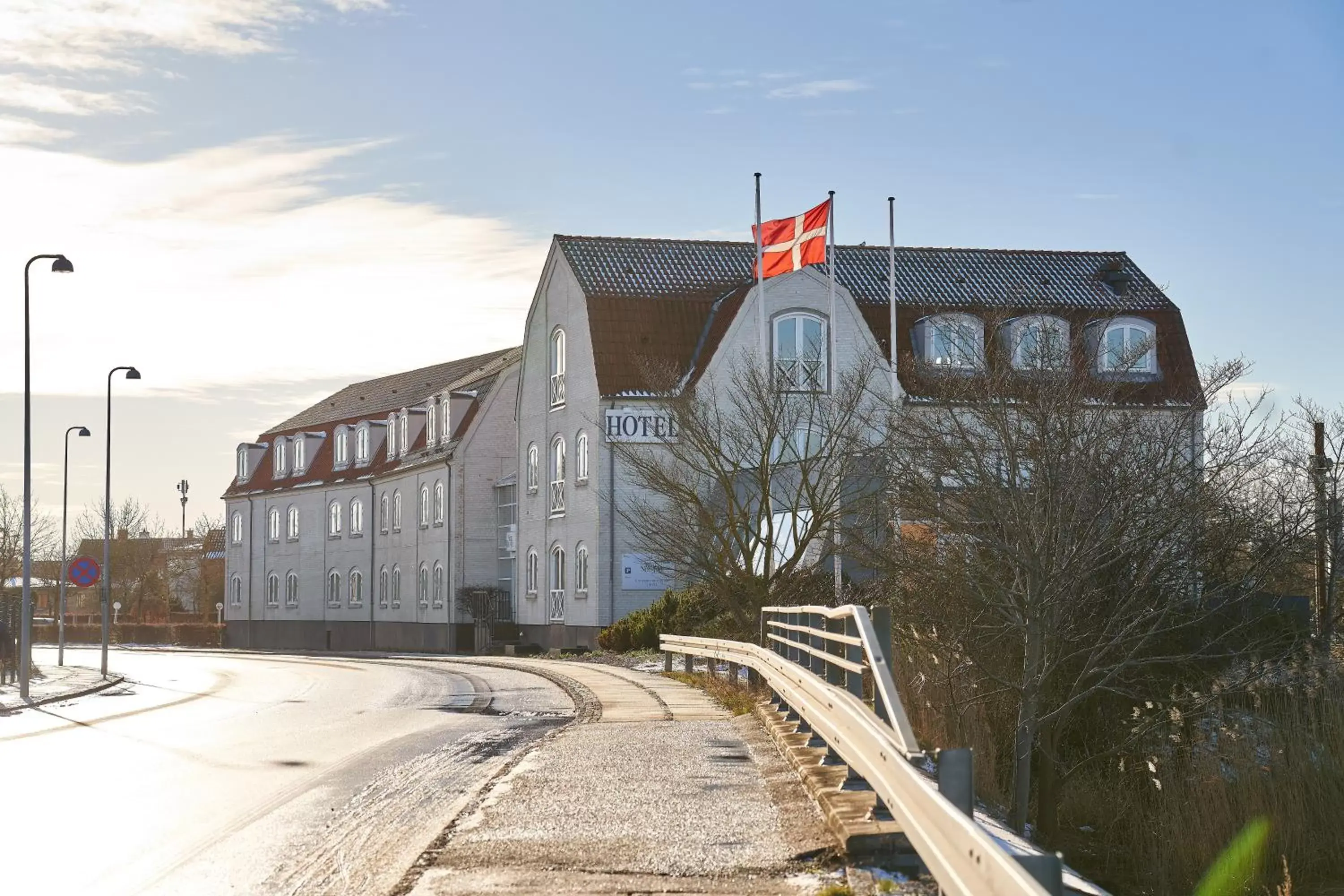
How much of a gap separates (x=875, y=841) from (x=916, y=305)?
125ft

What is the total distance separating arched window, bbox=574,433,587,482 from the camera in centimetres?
4462

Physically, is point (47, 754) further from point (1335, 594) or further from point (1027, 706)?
point (1335, 594)

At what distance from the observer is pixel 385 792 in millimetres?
11875

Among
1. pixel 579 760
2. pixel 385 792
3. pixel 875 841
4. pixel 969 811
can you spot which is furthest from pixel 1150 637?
pixel 969 811

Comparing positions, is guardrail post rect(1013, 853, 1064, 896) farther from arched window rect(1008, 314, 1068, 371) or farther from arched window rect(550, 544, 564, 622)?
arched window rect(550, 544, 564, 622)

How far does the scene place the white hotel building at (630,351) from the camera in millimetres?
42344

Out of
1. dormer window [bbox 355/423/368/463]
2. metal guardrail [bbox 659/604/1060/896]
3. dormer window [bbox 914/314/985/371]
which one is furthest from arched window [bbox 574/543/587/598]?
metal guardrail [bbox 659/604/1060/896]

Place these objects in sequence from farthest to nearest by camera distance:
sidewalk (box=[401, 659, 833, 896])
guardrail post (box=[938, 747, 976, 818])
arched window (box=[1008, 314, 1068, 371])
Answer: arched window (box=[1008, 314, 1068, 371])
sidewalk (box=[401, 659, 833, 896])
guardrail post (box=[938, 747, 976, 818])

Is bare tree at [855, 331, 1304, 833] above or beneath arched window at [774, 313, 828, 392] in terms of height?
beneath

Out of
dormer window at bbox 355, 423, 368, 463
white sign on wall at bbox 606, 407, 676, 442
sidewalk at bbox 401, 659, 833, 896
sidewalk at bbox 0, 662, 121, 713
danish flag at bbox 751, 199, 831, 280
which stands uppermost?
danish flag at bbox 751, 199, 831, 280

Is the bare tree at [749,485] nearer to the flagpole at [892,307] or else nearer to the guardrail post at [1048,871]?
the flagpole at [892,307]

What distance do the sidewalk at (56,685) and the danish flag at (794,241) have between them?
16.6 metres

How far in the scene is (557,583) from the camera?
154 feet

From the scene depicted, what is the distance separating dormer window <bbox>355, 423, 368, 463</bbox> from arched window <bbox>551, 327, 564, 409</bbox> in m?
19.7
